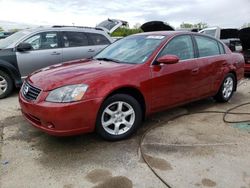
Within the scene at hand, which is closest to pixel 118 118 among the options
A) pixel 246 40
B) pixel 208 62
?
pixel 208 62

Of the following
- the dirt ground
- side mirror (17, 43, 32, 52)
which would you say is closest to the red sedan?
the dirt ground

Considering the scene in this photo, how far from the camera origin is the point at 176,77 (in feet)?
15.3

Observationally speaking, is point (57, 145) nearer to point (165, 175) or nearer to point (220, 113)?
point (165, 175)

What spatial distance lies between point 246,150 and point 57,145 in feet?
8.32

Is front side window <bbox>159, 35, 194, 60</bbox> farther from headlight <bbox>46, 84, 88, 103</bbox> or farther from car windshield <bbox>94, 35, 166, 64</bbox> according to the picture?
headlight <bbox>46, 84, 88, 103</bbox>

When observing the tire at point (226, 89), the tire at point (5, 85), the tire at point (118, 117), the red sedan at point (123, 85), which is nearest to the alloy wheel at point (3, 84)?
the tire at point (5, 85)

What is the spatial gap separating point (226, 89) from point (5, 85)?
4.88m

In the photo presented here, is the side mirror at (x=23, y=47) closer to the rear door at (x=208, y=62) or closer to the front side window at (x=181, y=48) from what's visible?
the front side window at (x=181, y=48)

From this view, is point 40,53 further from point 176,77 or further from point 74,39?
point 176,77

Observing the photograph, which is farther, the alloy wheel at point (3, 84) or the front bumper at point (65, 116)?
the alloy wheel at point (3, 84)

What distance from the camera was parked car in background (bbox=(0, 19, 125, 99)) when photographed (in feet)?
21.8

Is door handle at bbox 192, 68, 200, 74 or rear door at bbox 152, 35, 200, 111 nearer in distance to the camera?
rear door at bbox 152, 35, 200, 111

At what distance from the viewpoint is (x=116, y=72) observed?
400cm

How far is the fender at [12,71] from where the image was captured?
258 inches
